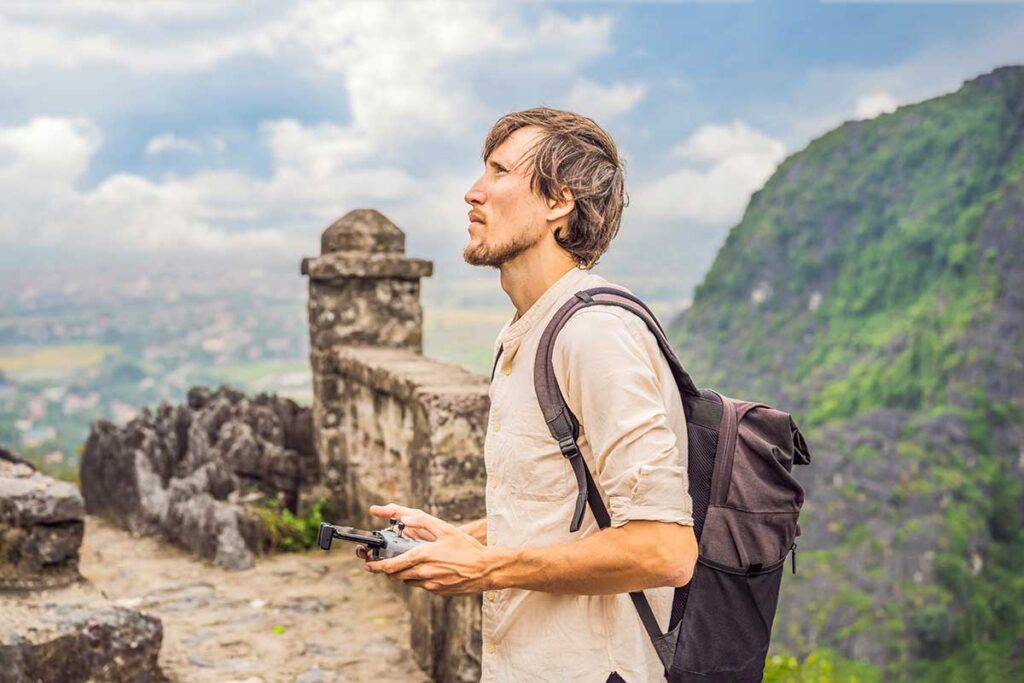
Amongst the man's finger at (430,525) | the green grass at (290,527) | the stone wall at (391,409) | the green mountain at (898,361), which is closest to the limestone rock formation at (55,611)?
the stone wall at (391,409)

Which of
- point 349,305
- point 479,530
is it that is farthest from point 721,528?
point 349,305

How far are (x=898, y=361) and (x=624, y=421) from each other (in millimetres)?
42001

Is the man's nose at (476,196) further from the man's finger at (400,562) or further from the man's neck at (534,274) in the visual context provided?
the man's finger at (400,562)

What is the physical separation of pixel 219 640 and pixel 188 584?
95 cm

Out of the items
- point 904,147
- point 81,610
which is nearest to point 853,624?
point 81,610

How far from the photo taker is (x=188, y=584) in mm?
5680

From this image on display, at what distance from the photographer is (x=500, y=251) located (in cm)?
205

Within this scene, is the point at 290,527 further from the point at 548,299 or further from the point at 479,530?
the point at 548,299

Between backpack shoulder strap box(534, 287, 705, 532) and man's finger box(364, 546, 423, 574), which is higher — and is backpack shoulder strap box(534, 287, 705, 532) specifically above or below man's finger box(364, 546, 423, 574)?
above

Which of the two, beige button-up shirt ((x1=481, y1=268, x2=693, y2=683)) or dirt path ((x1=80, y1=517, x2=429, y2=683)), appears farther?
dirt path ((x1=80, y1=517, x2=429, y2=683))

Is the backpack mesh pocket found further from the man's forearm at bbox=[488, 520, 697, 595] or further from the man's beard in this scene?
the man's beard

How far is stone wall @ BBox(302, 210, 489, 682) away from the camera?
14.0 feet

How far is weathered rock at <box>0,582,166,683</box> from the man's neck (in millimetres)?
2685

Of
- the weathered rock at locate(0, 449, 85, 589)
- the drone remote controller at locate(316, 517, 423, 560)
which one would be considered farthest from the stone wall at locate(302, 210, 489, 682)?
the drone remote controller at locate(316, 517, 423, 560)
